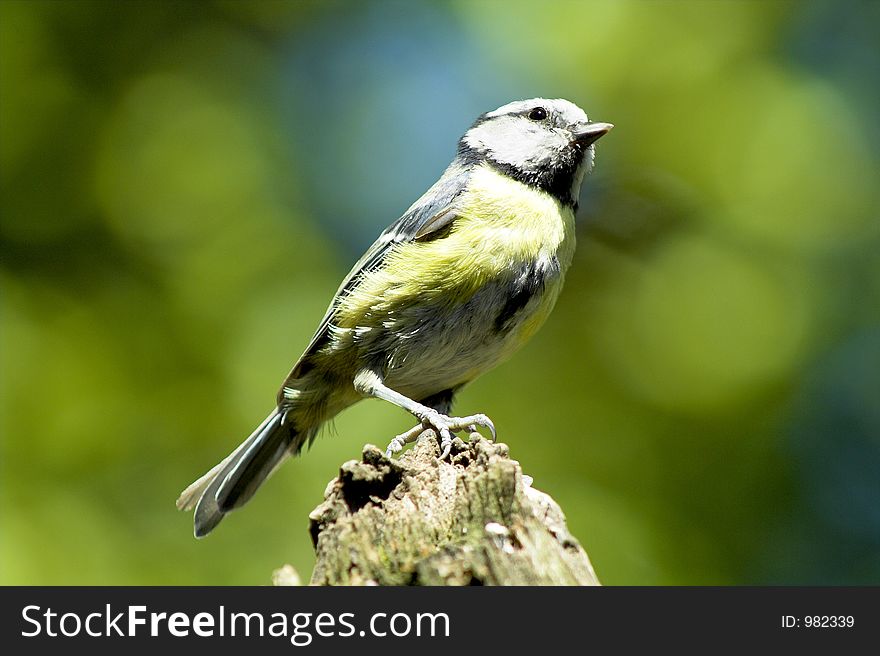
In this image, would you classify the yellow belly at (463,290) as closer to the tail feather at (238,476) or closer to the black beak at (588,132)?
the black beak at (588,132)

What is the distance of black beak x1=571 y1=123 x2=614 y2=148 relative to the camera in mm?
4102

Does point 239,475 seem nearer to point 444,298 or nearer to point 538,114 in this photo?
point 444,298

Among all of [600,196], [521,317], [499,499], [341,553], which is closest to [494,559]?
[499,499]

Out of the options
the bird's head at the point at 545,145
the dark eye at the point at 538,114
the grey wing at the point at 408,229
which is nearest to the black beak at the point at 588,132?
the bird's head at the point at 545,145

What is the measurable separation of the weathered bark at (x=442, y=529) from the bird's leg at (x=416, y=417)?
0.52 metres

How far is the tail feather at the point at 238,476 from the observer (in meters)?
4.04

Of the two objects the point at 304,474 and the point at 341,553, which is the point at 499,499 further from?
the point at 304,474

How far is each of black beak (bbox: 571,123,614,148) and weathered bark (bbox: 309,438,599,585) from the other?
78.0 inches

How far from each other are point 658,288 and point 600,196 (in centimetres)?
63

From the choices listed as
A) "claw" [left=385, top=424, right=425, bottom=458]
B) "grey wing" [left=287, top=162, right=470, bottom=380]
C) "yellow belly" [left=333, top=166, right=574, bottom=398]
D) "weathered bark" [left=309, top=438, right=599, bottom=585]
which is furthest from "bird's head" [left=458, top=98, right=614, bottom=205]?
"weathered bark" [left=309, top=438, right=599, bottom=585]

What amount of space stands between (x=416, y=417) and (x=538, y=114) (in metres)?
1.68

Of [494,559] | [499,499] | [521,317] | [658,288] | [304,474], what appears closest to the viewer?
[494,559]

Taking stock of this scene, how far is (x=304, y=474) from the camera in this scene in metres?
4.15

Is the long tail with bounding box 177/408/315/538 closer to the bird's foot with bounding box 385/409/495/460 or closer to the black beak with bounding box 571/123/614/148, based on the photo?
the bird's foot with bounding box 385/409/495/460
